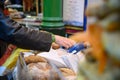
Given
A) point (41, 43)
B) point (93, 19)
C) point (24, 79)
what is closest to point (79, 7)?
point (41, 43)

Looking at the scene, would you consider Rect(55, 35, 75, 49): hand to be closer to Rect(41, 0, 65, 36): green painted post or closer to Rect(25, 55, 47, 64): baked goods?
Rect(25, 55, 47, 64): baked goods

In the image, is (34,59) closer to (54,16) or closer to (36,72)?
(36,72)

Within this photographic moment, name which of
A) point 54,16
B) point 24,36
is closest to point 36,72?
point 24,36

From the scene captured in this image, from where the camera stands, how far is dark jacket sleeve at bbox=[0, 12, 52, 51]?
1.44 meters

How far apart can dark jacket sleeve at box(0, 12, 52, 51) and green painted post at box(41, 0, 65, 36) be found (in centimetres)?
26

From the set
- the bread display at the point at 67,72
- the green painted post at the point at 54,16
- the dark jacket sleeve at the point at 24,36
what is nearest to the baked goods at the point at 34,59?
the dark jacket sleeve at the point at 24,36

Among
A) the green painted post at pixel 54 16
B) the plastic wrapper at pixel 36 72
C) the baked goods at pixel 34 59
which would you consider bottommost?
the plastic wrapper at pixel 36 72

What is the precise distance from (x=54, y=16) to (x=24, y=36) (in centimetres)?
33

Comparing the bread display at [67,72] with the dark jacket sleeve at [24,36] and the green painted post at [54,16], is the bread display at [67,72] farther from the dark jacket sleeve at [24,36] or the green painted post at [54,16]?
the green painted post at [54,16]

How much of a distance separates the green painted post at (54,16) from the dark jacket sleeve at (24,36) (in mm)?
259

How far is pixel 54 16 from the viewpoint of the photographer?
1.73 meters

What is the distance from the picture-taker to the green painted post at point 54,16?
1.68 m

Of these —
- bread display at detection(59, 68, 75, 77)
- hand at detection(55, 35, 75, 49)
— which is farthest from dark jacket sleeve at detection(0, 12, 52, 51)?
bread display at detection(59, 68, 75, 77)

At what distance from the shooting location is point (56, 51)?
5.07 feet
